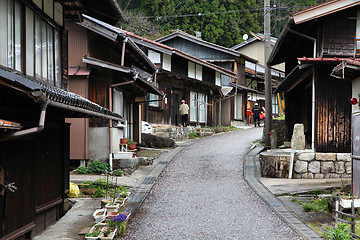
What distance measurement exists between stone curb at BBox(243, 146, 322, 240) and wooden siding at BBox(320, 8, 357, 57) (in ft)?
17.1

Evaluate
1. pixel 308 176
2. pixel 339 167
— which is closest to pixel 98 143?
pixel 308 176

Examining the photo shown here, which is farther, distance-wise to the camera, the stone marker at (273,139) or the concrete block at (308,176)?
the stone marker at (273,139)

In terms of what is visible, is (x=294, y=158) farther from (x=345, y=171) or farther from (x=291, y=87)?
(x=291, y=87)

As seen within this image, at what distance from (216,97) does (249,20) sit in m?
15.9

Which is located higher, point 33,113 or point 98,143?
point 33,113

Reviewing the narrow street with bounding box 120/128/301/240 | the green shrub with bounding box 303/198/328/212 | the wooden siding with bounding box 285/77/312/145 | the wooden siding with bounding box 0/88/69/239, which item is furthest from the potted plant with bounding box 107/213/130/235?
the wooden siding with bounding box 285/77/312/145

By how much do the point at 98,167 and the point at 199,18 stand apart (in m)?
32.6

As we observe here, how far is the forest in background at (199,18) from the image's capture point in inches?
1645

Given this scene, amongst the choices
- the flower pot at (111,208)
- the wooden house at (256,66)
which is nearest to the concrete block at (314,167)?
the flower pot at (111,208)

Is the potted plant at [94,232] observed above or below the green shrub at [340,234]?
below

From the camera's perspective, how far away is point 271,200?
12.5 m

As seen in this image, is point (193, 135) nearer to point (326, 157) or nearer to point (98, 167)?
point (98, 167)

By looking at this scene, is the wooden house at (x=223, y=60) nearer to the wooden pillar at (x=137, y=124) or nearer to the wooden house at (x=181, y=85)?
the wooden house at (x=181, y=85)

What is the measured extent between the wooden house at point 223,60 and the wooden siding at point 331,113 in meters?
19.9
